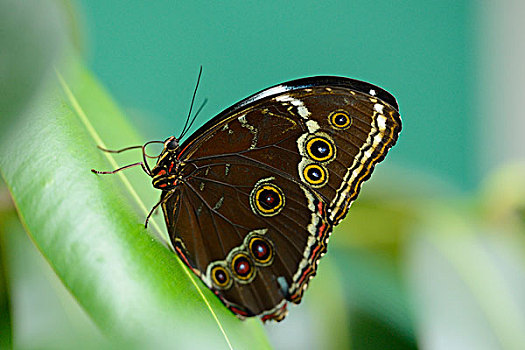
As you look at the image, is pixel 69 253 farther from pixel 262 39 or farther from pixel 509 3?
pixel 509 3

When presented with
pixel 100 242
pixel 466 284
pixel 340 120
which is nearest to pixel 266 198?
pixel 340 120

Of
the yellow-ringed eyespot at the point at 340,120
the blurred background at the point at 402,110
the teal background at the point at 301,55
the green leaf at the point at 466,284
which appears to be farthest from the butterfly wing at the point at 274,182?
the teal background at the point at 301,55

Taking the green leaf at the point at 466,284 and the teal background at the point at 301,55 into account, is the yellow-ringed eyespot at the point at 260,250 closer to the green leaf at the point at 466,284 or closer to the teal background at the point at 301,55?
the green leaf at the point at 466,284

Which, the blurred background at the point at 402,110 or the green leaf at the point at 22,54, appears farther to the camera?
the blurred background at the point at 402,110

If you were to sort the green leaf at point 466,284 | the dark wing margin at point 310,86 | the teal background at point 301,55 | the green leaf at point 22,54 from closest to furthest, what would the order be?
the green leaf at point 22,54 < the dark wing margin at point 310,86 < the green leaf at point 466,284 < the teal background at point 301,55

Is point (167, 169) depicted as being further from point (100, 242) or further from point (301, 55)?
point (301, 55)
